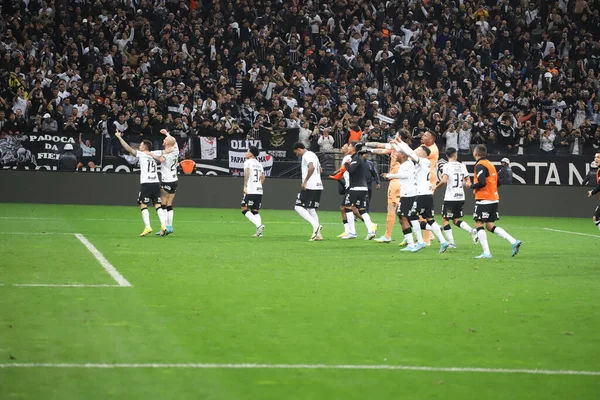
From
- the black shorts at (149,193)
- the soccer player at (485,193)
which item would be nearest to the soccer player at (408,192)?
the soccer player at (485,193)

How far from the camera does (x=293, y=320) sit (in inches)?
381

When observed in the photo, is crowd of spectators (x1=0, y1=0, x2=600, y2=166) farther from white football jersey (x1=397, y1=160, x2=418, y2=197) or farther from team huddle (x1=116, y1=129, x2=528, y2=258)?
white football jersey (x1=397, y1=160, x2=418, y2=197)

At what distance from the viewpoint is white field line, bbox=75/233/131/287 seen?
40.3ft

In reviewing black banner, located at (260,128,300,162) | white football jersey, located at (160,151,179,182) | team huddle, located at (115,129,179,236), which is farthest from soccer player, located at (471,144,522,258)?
black banner, located at (260,128,300,162)

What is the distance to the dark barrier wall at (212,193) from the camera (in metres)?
31.1

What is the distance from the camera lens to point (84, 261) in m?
14.7

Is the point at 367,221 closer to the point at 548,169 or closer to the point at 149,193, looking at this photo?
the point at 149,193

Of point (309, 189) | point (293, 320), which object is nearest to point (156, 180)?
point (309, 189)

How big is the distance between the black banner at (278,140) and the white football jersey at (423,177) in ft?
46.6

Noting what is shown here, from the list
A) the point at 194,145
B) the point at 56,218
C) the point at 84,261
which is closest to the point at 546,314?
the point at 84,261

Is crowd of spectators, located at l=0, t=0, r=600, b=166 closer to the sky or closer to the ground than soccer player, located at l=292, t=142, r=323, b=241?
closer to the sky

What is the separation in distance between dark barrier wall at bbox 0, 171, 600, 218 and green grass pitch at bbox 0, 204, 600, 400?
42.9ft

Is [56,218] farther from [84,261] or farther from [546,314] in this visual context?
[546,314]

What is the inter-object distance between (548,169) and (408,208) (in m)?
16.5
